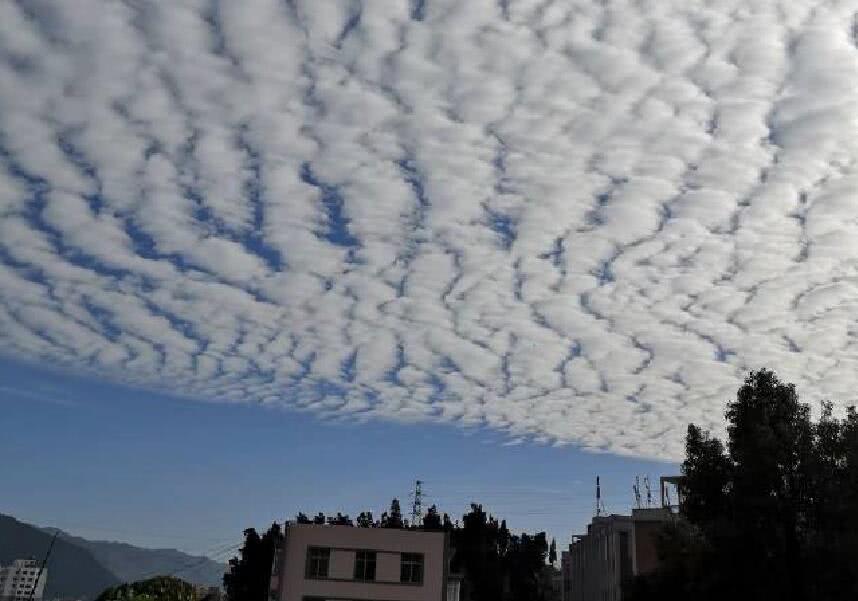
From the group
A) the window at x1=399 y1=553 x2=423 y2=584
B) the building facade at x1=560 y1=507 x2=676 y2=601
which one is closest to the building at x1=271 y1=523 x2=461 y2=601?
the window at x1=399 y1=553 x2=423 y2=584

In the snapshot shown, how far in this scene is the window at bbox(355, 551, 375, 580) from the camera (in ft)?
184

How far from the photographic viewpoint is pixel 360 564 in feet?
185

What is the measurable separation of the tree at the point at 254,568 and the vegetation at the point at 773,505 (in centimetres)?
6314

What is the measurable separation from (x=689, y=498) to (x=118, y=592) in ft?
116

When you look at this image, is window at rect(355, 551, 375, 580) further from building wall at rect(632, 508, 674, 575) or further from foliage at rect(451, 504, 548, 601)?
foliage at rect(451, 504, 548, 601)

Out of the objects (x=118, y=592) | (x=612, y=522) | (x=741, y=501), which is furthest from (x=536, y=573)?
(x=741, y=501)

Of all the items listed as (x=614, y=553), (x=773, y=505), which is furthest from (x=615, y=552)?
(x=773, y=505)

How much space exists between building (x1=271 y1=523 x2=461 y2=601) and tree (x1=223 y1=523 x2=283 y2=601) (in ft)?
125

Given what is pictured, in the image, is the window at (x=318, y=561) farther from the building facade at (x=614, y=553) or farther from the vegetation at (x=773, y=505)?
the vegetation at (x=773, y=505)

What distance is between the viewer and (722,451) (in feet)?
134

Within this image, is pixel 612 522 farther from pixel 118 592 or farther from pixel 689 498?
pixel 118 592

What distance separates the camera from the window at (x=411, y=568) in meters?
56.8

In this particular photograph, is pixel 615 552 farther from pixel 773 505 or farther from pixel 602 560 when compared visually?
pixel 773 505

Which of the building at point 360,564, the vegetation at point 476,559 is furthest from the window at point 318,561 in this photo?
the vegetation at point 476,559
